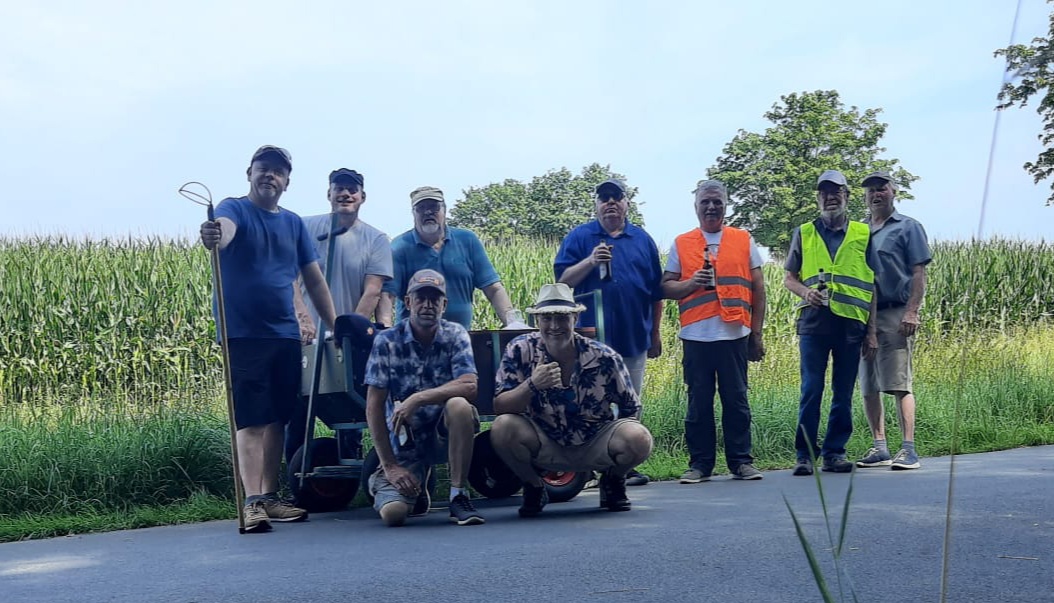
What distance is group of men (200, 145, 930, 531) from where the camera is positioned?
693 centimetres

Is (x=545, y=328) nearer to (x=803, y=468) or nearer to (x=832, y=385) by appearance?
(x=803, y=468)

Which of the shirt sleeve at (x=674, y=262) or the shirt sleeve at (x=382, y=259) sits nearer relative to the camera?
the shirt sleeve at (x=382, y=259)

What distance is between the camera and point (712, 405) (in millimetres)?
8703

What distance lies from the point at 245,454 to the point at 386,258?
5.37 feet

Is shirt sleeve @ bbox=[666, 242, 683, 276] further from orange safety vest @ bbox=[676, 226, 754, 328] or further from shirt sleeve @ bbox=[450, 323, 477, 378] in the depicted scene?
shirt sleeve @ bbox=[450, 323, 477, 378]

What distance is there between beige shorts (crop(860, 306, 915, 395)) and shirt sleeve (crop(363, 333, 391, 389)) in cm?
403

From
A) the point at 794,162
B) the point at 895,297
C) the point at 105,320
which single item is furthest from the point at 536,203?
the point at 895,297

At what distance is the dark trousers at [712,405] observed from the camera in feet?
28.5

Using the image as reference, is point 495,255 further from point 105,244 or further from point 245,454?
point 245,454

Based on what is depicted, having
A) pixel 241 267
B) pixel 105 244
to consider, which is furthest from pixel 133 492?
pixel 105 244

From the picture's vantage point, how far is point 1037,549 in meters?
5.45

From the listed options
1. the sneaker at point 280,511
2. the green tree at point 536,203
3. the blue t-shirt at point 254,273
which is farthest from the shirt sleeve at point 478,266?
the green tree at point 536,203

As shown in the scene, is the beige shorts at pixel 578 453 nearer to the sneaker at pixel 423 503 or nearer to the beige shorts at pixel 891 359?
the sneaker at pixel 423 503

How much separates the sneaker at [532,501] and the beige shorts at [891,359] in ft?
10.9
